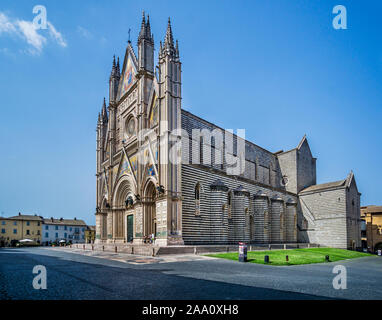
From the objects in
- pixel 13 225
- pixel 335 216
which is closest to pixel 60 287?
pixel 335 216

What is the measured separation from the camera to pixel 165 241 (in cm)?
2667

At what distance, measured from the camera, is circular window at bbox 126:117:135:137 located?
39.5m

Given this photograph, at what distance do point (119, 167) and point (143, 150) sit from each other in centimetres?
746

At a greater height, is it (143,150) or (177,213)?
(143,150)

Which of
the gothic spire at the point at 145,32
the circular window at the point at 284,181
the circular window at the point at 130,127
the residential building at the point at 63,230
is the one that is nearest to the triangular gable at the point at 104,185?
the circular window at the point at 130,127

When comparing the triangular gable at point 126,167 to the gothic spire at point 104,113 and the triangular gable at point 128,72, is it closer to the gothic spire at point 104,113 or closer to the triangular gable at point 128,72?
the triangular gable at point 128,72

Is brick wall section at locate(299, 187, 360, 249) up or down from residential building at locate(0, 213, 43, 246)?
up

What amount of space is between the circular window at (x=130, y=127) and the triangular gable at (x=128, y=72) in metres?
4.21

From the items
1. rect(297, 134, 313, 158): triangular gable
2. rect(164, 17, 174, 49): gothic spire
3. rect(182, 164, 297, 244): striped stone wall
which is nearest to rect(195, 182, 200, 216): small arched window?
rect(182, 164, 297, 244): striped stone wall

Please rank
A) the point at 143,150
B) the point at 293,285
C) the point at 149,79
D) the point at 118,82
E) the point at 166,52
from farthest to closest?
the point at 118,82 → the point at 149,79 → the point at 143,150 → the point at 166,52 → the point at 293,285

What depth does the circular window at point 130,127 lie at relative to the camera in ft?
130

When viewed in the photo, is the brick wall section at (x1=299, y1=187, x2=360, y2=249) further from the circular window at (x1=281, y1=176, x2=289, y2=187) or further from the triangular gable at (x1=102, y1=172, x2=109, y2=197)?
the triangular gable at (x1=102, y1=172, x2=109, y2=197)

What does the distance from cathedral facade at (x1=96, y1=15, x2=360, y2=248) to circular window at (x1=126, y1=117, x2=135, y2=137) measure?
0.13 metres
